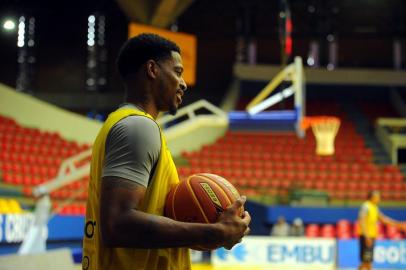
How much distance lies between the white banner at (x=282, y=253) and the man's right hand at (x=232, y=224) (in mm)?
11765

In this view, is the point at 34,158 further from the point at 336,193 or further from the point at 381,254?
the point at 381,254

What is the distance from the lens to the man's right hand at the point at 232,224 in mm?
1941

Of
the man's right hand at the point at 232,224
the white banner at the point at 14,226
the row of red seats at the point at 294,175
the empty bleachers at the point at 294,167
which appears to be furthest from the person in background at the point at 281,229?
the man's right hand at the point at 232,224

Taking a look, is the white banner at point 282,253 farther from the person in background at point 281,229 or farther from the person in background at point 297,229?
the person in background at point 297,229

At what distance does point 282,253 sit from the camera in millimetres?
13641

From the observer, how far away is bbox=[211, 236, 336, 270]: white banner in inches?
535

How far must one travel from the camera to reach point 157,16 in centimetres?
1675

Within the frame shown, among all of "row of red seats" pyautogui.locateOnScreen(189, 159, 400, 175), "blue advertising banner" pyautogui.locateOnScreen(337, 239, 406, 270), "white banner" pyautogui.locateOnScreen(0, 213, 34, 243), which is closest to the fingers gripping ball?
"white banner" pyautogui.locateOnScreen(0, 213, 34, 243)

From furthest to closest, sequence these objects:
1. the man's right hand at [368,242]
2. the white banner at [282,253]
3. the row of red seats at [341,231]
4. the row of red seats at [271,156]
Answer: the row of red seats at [271,156]
the row of red seats at [341,231]
the white banner at [282,253]
the man's right hand at [368,242]

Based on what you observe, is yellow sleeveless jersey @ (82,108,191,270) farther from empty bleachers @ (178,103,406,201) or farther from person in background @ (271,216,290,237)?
empty bleachers @ (178,103,406,201)

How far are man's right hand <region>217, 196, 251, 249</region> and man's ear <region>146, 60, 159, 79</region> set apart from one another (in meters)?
0.48

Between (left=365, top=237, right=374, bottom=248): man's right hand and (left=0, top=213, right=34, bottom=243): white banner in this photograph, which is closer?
(left=365, top=237, right=374, bottom=248): man's right hand

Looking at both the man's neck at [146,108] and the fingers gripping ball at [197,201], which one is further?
the man's neck at [146,108]

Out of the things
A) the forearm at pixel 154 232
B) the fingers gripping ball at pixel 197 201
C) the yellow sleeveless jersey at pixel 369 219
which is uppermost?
the fingers gripping ball at pixel 197 201
